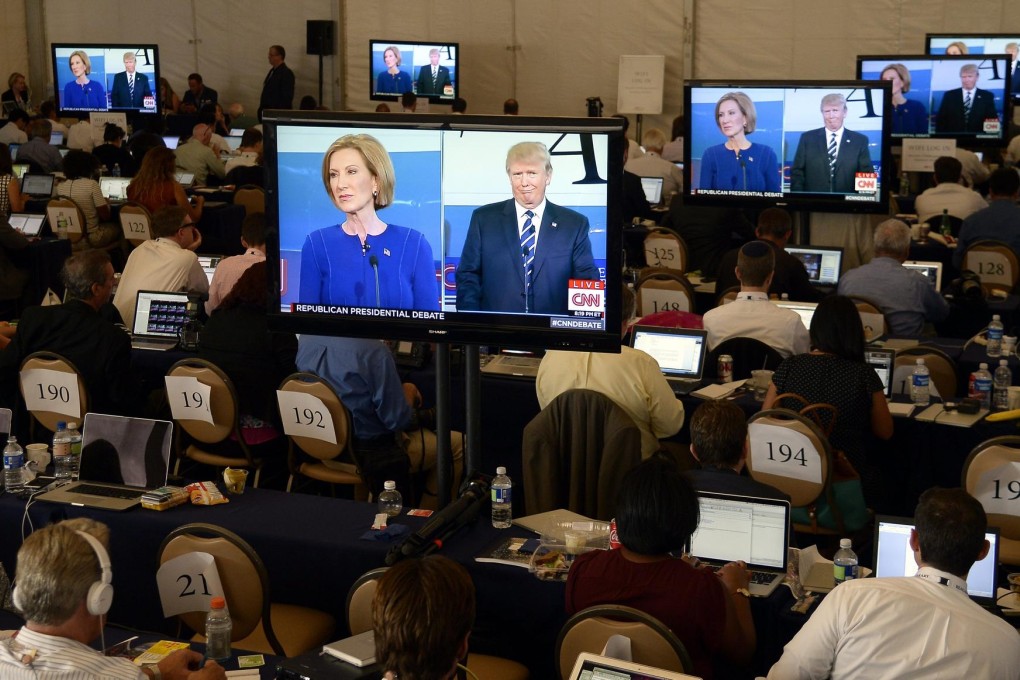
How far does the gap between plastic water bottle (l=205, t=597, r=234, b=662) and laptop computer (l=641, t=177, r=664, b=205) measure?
894 centimetres

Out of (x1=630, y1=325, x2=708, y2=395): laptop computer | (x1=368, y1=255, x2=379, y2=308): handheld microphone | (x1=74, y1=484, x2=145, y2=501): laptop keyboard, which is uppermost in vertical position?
(x1=368, y1=255, x2=379, y2=308): handheld microphone

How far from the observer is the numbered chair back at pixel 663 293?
7805mm

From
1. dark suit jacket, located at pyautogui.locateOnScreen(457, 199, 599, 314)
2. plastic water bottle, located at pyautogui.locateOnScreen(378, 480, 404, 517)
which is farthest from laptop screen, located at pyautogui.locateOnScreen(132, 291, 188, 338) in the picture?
dark suit jacket, located at pyautogui.locateOnScreen(457, 199, 599, 314)

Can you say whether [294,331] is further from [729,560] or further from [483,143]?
[729,560]

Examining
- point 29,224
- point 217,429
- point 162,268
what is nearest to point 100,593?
point 217,429

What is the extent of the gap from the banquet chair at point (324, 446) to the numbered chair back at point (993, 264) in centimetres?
493

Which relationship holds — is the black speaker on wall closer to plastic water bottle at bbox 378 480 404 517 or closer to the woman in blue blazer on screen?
the woman in blue blazer on screen

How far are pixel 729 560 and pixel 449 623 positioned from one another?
1.60 meters

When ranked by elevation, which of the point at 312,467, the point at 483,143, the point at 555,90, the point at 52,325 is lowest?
the point at 312,467

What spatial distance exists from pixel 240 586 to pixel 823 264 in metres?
5.71

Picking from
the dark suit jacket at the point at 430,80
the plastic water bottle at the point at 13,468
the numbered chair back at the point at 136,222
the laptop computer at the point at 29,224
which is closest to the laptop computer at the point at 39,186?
the laptop computer at the point at 29,224

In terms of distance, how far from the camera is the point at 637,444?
4.70 m

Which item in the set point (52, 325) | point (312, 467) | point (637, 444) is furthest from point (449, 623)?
point (52, 325)

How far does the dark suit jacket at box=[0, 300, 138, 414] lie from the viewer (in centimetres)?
598
